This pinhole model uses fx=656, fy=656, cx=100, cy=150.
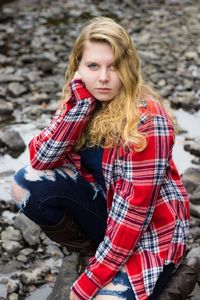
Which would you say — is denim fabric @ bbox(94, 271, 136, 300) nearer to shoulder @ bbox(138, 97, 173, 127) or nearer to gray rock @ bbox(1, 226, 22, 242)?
shoulder @ bbox(138, 97, 173, 127)

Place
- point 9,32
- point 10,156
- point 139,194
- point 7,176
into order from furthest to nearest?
point 9,32
point 10,156
point 7,176
point 139,194

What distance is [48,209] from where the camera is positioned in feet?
10.9

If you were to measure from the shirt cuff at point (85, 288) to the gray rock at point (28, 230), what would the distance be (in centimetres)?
106

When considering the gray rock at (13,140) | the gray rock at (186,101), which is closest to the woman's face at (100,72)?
the gray rock at (13,140)

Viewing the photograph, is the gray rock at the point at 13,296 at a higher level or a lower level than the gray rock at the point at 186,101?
higher

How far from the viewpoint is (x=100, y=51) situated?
3035mm

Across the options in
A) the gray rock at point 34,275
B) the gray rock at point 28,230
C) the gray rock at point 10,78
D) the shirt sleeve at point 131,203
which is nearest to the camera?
the shirt sleeve at point 131,203

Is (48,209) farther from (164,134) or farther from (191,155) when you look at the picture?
(191,155)

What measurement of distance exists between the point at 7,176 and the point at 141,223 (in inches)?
85.4

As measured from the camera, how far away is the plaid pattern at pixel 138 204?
292 cm

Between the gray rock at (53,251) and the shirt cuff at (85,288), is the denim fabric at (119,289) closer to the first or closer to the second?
the shirt cuff at (85,288)

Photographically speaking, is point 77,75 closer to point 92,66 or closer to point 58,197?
Result: point 92,66

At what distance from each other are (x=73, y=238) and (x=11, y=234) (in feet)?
2.52

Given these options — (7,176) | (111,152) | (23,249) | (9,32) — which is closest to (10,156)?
(7,176)
